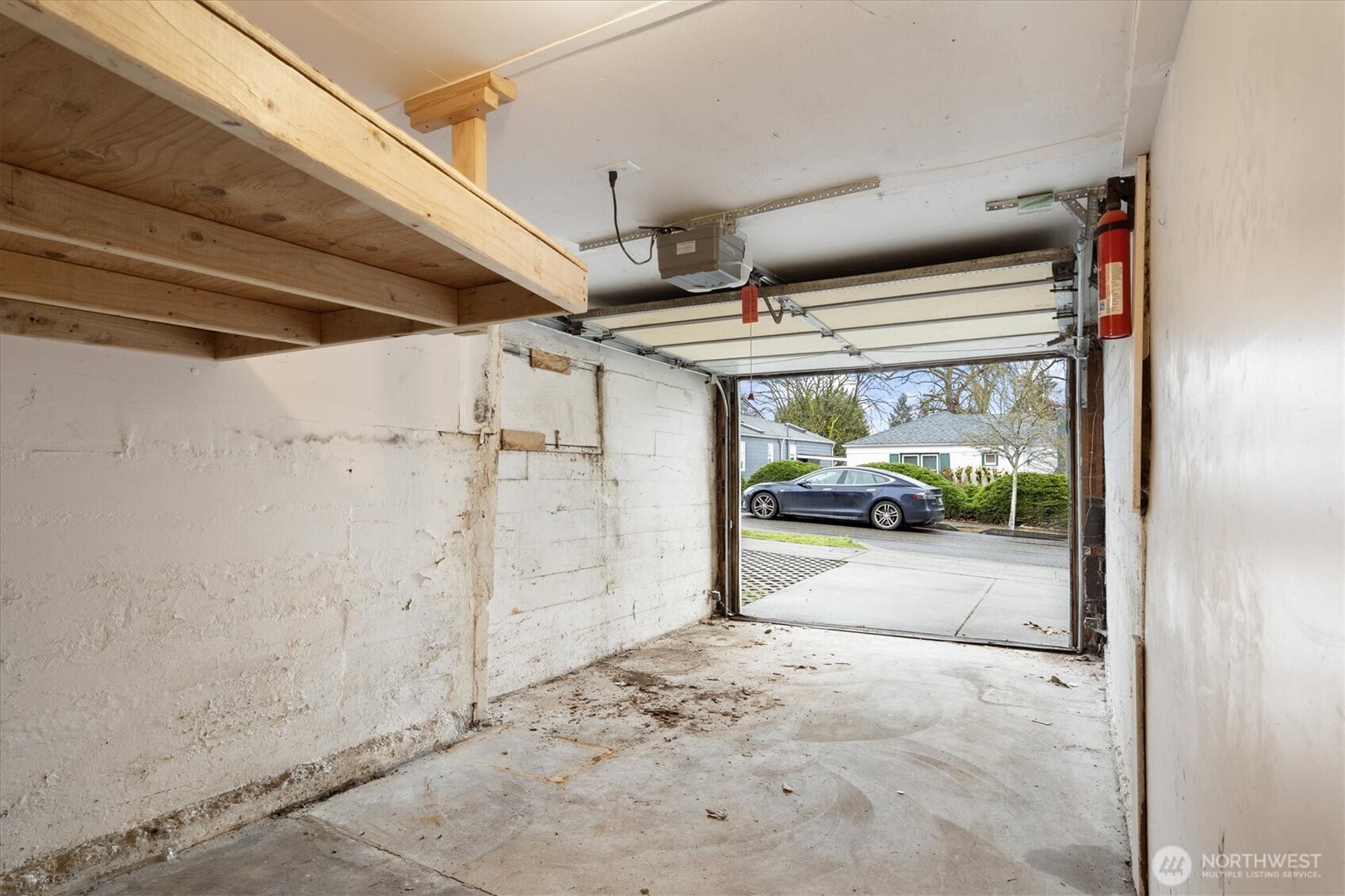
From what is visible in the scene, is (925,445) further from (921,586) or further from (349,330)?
(349,330)

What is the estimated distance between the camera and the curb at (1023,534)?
12.8m

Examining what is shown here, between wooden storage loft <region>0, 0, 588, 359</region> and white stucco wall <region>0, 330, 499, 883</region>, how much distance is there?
0.36 meters

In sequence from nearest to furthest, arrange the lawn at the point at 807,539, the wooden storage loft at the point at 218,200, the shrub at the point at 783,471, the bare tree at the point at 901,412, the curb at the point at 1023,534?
the wooden storage loft at the point at 218,200 < the lawn at the point at 807,539 < the curb at the point at 1023,534 < the shrub at the point at 783,471 < the bare tree at the point at 901,412

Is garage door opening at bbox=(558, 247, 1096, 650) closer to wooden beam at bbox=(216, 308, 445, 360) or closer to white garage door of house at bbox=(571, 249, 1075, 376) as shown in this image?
white garage door of house at bbox=(571, 249, 1075, 376)

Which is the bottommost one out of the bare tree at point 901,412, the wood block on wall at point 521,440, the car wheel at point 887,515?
the car wheel at point 887,515

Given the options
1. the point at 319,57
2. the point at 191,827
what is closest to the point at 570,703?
the point at 191,827

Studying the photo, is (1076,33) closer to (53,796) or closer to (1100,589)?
(53,796)

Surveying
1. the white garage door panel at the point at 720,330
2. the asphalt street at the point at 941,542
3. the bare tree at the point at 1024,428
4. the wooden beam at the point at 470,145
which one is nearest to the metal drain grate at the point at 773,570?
the asphalt street at the point at 941,542

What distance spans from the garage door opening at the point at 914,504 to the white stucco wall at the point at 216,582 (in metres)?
3.41

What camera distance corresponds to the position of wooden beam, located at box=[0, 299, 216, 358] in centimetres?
186

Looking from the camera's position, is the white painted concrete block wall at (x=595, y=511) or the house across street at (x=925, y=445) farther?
the house across street at (x=925, y=445)

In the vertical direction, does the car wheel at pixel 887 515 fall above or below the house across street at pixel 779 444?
below

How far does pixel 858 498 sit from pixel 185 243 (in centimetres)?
1249

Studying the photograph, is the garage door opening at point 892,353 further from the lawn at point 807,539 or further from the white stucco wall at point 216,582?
the white stucco wall at point 216,582
